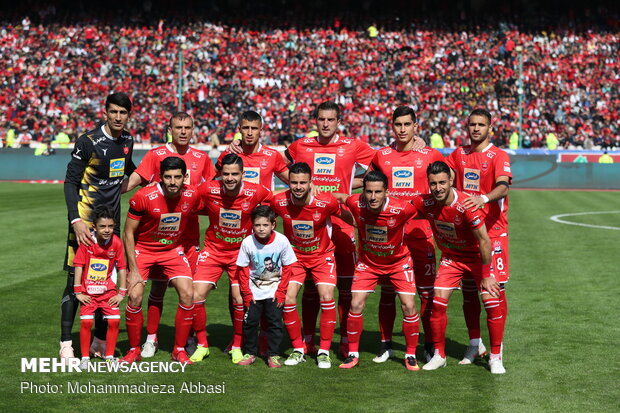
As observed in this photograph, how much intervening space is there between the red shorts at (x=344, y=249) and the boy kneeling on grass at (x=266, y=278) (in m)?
0.70

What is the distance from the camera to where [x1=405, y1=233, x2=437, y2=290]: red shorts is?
797cm

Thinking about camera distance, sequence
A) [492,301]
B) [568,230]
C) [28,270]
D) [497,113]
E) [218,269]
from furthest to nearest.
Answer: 1. [497,113]
2. [568,230]
3. [28,270]
4. [218,269]
5. [492,301]

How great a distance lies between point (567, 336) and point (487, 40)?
1441 inches

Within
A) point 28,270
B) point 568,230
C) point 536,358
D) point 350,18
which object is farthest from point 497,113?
point 536,358

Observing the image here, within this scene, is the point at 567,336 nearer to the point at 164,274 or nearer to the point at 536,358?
the point at 536,358

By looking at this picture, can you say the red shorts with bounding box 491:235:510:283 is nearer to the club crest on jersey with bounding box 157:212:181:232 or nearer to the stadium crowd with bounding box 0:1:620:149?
the club crest on jersey with bounding box 157:212:181:232

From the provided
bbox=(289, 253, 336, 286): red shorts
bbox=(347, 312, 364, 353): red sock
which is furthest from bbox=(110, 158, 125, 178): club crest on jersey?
bbox=(347, 312, 364, 353): red sock

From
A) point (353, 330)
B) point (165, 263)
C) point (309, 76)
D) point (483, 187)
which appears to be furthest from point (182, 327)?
point (309, 76)

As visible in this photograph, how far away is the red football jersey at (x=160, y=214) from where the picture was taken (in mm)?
7566

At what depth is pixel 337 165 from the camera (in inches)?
328

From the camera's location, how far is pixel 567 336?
8.73 m

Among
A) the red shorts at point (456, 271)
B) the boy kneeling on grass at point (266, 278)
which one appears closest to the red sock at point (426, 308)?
the red shorts at point (456, 271)

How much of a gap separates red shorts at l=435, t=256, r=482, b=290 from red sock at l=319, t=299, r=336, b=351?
1009mm

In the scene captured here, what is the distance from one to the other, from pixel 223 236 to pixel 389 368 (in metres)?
2.02
